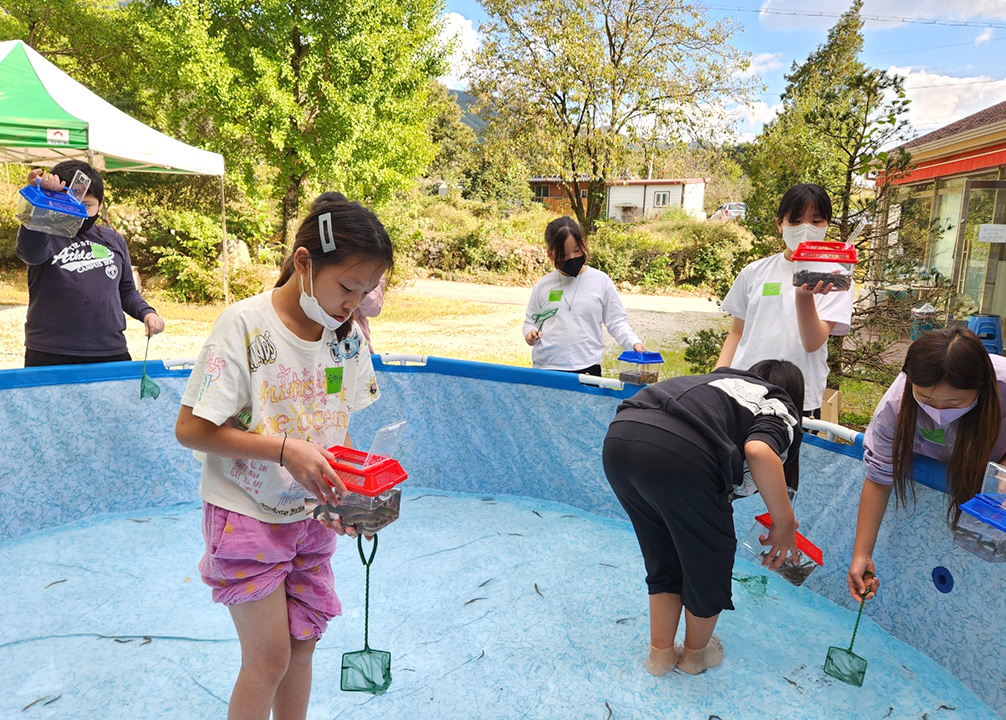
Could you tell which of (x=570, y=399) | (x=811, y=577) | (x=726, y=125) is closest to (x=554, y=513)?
(x=570, y=399)

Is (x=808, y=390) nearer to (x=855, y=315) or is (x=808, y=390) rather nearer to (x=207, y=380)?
(x=207, y=380)

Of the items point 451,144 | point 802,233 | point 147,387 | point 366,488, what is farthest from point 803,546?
point 451,144

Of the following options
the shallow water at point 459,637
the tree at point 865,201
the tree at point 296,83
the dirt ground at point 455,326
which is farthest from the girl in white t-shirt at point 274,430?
the tree at point 296,83

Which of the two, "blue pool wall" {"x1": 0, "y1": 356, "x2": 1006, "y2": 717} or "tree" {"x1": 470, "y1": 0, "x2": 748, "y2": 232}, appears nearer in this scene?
"blue pool wall" {"x1": 0, "y1": 356, "x2": 1006, "y2": 717}

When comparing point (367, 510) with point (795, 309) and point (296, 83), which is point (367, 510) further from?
point (296, 83)

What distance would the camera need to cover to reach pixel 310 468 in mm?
1353

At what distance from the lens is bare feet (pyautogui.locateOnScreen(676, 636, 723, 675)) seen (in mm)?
2357

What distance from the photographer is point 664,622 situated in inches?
91.0

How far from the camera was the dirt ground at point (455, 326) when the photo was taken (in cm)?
934

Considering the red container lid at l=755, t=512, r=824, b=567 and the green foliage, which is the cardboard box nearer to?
the red container lid at l=755, t=512, r=824, b=567

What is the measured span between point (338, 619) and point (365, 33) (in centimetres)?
1161

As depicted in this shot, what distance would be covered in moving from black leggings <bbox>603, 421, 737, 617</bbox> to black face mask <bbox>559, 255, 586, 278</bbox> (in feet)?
5.76

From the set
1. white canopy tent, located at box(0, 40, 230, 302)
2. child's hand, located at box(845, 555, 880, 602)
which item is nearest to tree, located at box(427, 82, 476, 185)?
white canopy tent, located at box(0, 40, 230, 302)

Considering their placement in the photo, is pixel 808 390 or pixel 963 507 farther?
pixel 808 390
